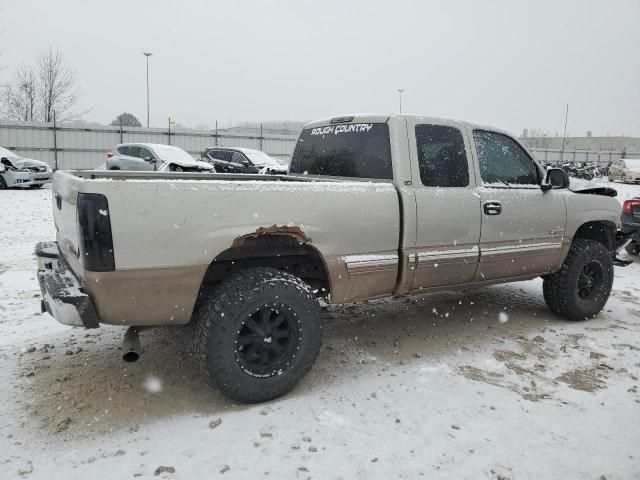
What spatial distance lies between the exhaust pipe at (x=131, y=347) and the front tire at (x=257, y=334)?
0.35 meters

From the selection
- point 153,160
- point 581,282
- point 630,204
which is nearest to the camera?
point 581,282

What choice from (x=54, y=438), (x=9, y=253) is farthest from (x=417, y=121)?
(x=9, y=253)

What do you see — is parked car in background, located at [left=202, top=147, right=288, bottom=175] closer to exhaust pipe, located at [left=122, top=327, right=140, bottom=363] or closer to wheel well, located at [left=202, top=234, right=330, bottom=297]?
wheel well, located at [left=202, top=234, right=330, bottom=297]

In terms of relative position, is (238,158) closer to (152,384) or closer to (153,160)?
(153,160)

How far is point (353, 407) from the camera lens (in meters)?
3.10

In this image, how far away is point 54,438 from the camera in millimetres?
2682

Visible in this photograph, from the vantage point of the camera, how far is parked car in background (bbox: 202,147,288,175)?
16469mm

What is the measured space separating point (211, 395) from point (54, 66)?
120 ft

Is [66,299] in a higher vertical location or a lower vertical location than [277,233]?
lower

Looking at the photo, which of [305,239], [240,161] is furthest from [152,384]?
[240,161]

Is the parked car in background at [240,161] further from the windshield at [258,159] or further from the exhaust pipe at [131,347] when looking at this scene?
the exhaust pipe at [131,347]

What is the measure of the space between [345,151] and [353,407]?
2083 millimetres

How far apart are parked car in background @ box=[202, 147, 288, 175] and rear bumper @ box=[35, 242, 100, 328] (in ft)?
42.6

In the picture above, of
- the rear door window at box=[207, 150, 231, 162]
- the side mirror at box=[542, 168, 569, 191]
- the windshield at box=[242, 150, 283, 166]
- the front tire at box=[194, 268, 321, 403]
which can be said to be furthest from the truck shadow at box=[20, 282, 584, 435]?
the rear door window at box=[207, 150, 231, 162]
